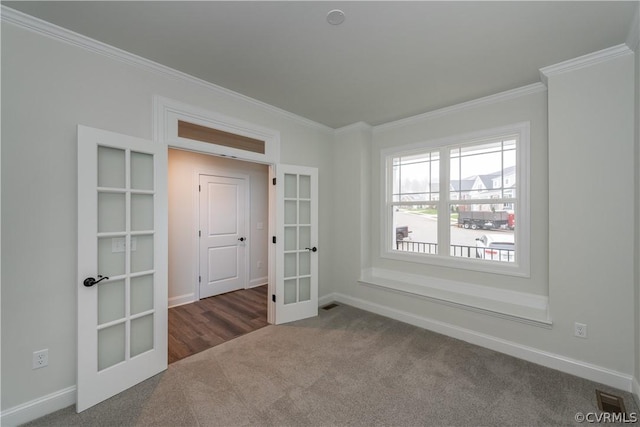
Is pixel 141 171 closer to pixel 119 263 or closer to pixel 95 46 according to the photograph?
pixel 119 263

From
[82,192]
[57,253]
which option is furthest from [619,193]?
[57,253]

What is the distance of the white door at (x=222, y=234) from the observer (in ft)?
14.2

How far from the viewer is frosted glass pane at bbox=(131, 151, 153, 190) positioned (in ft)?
7.27

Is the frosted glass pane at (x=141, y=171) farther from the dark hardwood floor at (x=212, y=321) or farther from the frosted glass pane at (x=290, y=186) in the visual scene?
the dark hardwood floor at (x=212, y=321)

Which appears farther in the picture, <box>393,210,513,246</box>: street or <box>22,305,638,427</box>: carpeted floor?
<box>393,210,513,246</box>: street

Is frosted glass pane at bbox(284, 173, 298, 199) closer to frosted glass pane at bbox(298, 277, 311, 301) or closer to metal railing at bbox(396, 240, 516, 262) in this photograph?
frosted glass pane at bbox(298, 277, 311, 301)

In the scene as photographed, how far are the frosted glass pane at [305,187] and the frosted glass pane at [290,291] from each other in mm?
1166

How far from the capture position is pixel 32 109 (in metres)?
1.82

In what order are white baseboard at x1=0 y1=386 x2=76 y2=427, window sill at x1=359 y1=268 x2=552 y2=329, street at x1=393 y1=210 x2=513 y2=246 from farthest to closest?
street at x1=393 y1=210 x2=513 y2=246, window sill at x1=359 y1=268 x2=552 y2=329, white baseboard at x1=0 y1=386 x2=76 y2=427

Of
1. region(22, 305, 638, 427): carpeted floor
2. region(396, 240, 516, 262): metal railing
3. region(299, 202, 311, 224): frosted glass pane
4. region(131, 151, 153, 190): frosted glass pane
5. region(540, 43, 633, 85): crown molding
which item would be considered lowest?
region(22, 305, 638, 427): carpeted floor

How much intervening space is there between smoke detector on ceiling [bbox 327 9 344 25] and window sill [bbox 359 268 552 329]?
2.91m

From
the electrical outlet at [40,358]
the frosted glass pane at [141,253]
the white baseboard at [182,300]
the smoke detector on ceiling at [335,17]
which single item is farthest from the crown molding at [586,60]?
the white baseboard at [182,300]

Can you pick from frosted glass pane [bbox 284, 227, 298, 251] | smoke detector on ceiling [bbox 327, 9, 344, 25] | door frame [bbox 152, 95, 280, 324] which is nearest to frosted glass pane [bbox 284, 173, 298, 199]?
door frame [bbox 152, 95, 280, 324]

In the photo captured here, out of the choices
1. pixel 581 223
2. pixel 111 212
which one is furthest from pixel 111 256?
pixel 581 223
